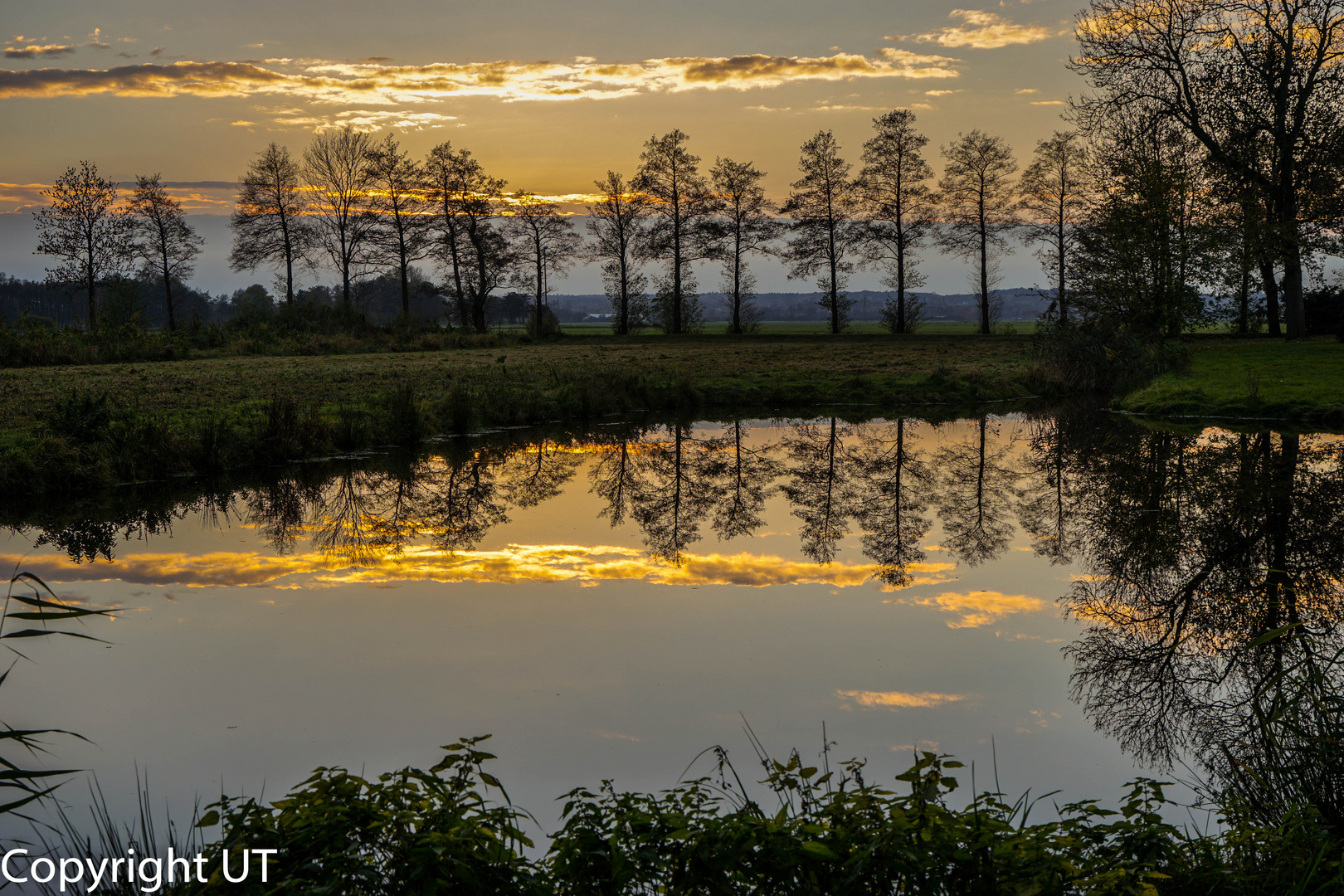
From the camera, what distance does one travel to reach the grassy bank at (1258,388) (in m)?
19.1

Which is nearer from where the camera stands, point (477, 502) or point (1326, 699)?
point (1326, 699)

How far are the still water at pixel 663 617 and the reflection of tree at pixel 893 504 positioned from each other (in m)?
0.06

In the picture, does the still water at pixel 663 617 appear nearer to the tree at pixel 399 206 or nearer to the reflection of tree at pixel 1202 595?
the reflection of tree at pixel 1202 595

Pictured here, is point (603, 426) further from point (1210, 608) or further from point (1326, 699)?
point (1326, 699)

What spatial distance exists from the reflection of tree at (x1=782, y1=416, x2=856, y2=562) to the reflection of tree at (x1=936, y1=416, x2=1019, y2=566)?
50.1 inches

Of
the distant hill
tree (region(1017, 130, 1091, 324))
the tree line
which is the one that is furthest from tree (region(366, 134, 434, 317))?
the distant hill

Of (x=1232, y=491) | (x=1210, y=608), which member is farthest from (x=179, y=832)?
(x=1232, y=491)

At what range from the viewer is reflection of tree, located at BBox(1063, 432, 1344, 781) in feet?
17.8

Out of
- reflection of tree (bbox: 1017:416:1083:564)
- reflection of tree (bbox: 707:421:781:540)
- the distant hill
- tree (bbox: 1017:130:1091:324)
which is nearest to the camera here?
reflection of tree (bbox: 1017:416:1083:564)

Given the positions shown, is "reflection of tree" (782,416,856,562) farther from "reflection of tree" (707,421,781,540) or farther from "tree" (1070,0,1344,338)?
"tree" (1070,0,1344,338)

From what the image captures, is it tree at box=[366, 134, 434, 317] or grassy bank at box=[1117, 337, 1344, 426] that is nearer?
grassy bank at box=[1117, 337, 1344, 426]

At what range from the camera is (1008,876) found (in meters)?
3.14

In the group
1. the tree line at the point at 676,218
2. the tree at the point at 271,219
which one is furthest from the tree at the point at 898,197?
the tree at the point at 271,219

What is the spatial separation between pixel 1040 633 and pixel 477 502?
759cm
